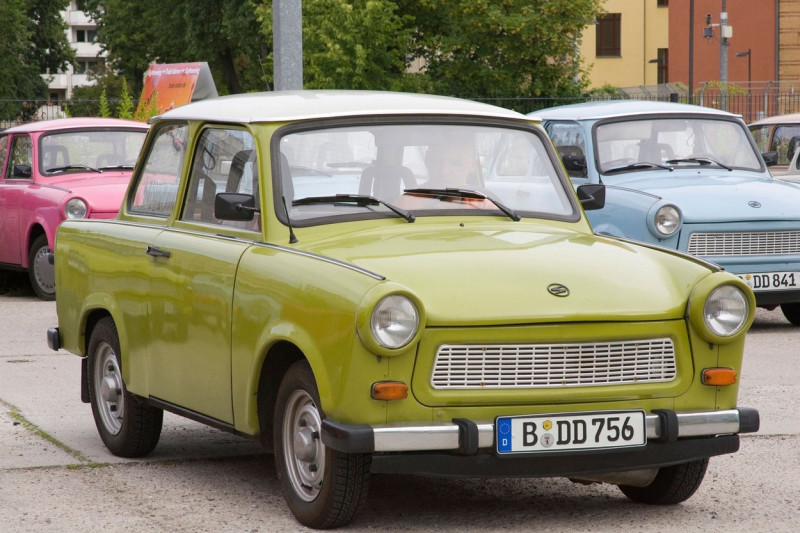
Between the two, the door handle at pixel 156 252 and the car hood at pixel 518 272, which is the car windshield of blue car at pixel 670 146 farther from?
the car hood at pixel 518 272

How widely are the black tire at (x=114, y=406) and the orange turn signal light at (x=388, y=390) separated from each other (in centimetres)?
218

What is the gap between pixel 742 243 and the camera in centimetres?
1162

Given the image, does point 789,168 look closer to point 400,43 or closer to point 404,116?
point 404,116

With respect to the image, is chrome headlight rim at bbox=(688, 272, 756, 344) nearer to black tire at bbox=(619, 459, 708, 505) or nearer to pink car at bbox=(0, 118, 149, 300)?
black tire at bbox=(619, 459, 708, 505)

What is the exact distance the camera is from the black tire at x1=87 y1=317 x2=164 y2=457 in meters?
6.89

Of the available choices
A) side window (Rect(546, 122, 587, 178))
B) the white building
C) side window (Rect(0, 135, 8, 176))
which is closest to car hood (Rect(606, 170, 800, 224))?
side window (Rect(546, 122, 587, 178))

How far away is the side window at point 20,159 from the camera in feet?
50.5

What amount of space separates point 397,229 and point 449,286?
2.67 ft

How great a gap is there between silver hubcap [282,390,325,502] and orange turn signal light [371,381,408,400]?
33 cm

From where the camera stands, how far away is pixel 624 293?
208 inches

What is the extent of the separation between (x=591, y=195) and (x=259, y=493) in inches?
88.8

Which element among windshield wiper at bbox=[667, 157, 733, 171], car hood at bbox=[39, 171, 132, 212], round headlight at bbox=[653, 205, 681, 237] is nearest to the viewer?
round headlight at bbox=[653, 205, 681, 237]

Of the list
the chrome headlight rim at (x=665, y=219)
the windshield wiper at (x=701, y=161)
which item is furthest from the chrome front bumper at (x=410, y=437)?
the windshield wiper at (x=701, y=161)

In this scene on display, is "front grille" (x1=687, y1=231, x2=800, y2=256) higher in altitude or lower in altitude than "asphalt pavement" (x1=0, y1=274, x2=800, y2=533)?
higher
